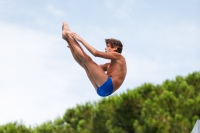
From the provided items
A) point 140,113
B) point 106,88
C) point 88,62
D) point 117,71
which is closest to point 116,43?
point 117,71

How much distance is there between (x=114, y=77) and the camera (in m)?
7.01

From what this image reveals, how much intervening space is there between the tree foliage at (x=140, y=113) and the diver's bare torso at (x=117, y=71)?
888 centimetres

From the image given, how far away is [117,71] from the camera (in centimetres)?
698

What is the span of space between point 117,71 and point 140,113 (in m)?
10.6

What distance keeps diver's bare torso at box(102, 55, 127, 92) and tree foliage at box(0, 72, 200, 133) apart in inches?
350

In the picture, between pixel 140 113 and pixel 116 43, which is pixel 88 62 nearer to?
pixel 116 43

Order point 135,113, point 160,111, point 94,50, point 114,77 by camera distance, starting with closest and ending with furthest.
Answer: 1. point 94,50
2. point 114,77
3. point 160,111
4. point 135,113

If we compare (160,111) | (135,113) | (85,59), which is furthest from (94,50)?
(135,113)

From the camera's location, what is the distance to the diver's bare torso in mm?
6953

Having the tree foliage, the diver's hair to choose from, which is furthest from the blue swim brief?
the tree foliage

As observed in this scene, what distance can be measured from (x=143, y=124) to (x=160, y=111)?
1167 mm

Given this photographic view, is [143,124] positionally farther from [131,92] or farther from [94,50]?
[94,50]

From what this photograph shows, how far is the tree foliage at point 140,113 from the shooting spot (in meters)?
16.0

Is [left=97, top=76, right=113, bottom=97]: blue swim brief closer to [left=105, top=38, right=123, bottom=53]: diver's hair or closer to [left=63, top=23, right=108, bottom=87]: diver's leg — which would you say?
[left=63, top=23, right=108, bottom=87]: diver's leg
